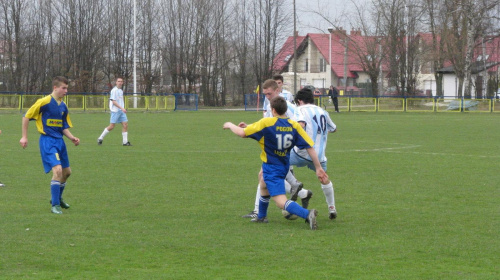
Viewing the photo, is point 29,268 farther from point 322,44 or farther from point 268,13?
point 322,44

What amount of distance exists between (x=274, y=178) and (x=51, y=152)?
9.70 feet

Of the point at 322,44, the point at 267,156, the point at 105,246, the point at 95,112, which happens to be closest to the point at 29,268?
the point at 105,246

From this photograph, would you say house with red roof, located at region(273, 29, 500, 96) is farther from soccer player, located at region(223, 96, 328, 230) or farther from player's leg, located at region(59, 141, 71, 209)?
soccer player, located at region(223, 96, 328, 230)

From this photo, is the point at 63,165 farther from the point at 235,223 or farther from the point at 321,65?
the point at 321,65

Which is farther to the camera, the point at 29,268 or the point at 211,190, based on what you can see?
the point at 211,190

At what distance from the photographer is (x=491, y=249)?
6488 millimetres

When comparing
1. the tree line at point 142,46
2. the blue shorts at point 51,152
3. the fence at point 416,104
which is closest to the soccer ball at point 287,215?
the blue shorts at point 51,152

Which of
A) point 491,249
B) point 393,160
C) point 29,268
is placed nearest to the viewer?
point 29,268

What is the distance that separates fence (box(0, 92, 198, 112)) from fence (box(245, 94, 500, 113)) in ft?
19.2

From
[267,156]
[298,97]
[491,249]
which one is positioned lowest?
[491,249]

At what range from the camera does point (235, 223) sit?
7879mm

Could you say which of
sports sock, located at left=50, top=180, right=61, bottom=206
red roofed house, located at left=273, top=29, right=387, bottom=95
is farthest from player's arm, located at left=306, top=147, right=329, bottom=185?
red roofed house, located at left=273, top=29, right=387, bottom=95

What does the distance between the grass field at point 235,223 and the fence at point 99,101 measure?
29.0 metres

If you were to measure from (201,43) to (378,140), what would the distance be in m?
42.6
